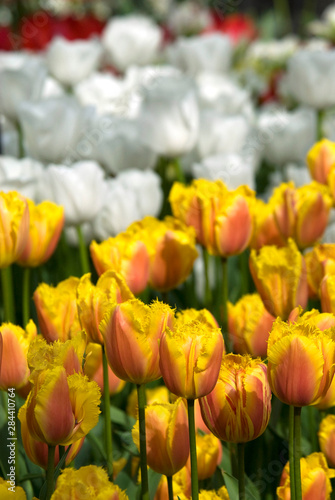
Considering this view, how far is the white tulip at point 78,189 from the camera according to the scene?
1143mm

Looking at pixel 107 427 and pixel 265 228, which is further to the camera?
pixel 265 228

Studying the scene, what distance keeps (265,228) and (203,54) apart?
1.14 meters

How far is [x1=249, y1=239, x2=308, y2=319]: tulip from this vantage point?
0.73m

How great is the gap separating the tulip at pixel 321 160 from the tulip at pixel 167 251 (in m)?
0.24

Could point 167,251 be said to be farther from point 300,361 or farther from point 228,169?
point 228,169

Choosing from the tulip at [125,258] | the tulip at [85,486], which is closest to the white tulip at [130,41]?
the tulip at [125,258]

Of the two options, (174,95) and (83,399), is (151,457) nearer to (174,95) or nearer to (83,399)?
(83,399)

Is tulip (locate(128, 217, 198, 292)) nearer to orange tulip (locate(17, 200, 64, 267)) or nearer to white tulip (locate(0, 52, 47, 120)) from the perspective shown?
orange tulip (locate(17, 200, 64, 267))

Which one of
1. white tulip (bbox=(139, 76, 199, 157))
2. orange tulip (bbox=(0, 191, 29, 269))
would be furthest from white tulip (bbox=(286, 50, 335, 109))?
orange tulip (bbox=(0, 191, 29, 269))

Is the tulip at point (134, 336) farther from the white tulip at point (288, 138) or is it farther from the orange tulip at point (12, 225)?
the white tulip at point (288, 138)

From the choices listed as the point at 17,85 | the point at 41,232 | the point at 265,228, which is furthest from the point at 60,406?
the point at 17,85

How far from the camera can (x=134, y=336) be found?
1.90 ft

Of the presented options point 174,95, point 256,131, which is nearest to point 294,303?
point 174,95

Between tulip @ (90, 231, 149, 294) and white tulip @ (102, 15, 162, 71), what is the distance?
4.37 ft
